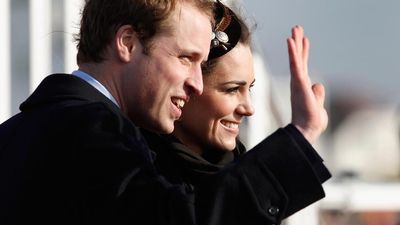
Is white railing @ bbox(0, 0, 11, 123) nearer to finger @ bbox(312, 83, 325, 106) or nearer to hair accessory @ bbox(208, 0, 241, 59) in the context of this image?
hair accessory @ bbox(208, 0, 241, 59)

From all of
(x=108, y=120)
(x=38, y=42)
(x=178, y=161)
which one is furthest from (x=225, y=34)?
(x=38, y=42)

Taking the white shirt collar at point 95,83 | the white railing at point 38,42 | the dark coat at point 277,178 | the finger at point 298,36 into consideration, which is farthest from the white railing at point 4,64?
the dark coat at point 277,178

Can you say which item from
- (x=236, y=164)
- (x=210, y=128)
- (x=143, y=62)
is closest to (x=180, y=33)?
(x=143, y=62)

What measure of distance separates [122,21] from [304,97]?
0.43 meters

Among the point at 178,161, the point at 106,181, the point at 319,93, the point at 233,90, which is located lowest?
the point at 178,161

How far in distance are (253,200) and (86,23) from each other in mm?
642

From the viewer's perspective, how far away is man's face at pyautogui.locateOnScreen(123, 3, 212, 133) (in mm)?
2453

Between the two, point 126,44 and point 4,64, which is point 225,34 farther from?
point 4,64

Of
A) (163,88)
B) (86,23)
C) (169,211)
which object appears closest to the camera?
(169,211)

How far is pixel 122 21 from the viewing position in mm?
2529

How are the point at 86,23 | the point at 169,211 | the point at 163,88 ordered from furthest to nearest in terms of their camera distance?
the point at 86,23
the point at 163,88
the point at 169,211

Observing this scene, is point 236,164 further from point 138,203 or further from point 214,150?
point 214,150

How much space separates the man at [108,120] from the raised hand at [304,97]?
0.68ft

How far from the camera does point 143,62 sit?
97.0 inches
